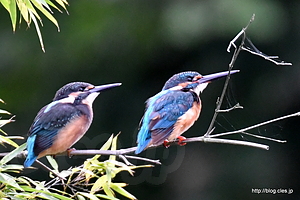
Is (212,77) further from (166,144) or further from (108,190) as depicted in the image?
(108,190)

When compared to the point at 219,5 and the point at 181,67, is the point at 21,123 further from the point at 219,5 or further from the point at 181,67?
the point at 219,5

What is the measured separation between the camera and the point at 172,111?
237cm

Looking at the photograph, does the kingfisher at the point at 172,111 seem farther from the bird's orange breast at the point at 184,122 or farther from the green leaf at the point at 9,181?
the green leaf at the point at 9,181

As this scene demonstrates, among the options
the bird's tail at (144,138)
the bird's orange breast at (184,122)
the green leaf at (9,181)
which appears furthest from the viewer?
the bird's orange breast at (184,122)

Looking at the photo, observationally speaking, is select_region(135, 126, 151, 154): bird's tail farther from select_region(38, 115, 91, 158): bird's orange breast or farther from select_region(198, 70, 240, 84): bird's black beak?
select_region(198, 70, 240, 84): bird's black beak

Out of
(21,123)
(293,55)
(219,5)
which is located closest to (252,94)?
(293,55)

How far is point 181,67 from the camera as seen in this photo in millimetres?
4891

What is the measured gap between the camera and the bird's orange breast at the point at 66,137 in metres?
2.25

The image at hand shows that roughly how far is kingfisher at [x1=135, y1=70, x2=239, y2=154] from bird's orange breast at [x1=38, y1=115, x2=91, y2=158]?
0.24 m

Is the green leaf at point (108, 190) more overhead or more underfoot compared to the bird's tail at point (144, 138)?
more underfoot

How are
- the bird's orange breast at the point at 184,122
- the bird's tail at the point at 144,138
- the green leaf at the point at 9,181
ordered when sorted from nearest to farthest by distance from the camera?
the green leaf at the point at 9,181, the bird's tail at the point at 144,138, the bird's orange breast at the point at 184,122

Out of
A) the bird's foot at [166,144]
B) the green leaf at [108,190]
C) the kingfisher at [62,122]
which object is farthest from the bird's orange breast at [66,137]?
the bird's foot at [166,144]

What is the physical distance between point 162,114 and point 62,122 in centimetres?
39

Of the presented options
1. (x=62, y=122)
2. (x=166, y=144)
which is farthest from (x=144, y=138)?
(x=62, y=122)
